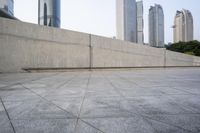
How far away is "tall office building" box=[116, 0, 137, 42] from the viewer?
7212cm

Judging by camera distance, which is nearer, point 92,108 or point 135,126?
point 135,126

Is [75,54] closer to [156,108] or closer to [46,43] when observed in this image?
[46,43]

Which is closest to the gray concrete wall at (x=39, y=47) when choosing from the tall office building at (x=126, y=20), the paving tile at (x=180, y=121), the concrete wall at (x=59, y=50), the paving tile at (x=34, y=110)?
the concrete wall at (x=59, y=50)

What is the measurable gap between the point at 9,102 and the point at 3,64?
478 inches

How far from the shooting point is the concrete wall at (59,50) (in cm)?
1513

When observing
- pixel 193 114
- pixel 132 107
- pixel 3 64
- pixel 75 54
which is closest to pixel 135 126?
pixel 132 107

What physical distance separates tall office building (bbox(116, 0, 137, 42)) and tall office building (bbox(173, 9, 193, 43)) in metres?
44.6

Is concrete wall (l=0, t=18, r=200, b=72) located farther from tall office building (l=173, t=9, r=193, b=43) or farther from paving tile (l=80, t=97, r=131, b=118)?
tall office building (l=173, t=9, r=193, b=43)

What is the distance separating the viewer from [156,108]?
3.79 m

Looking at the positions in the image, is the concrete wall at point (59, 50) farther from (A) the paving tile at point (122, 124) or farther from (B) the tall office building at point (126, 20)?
(B) the tall office building at point (126, 20)

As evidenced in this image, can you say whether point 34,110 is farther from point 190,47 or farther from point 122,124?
point 190,47

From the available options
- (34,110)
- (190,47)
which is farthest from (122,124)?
(190,47)

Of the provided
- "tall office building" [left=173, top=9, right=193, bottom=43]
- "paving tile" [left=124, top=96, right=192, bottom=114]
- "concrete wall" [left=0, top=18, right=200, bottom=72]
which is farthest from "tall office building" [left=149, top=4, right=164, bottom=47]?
"paving tile" [left=124, top=96, right=192, bottom=114]

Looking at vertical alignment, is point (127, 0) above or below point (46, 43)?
above
